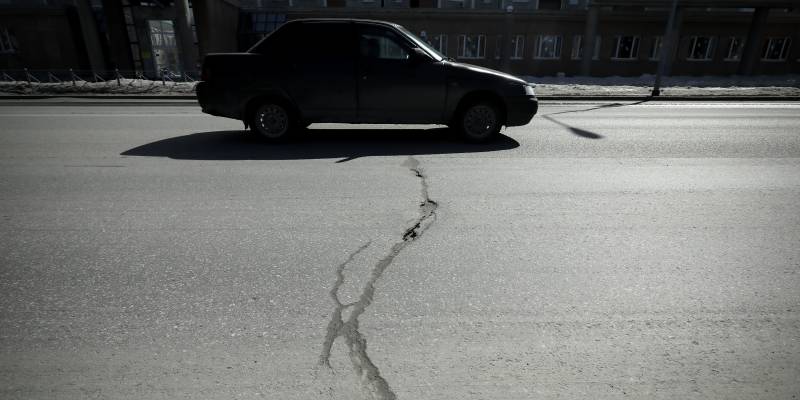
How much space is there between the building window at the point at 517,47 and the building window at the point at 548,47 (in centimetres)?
110

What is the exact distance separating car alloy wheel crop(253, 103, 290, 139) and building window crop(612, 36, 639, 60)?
30.2 m

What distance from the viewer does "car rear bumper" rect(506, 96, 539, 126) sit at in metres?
7.01

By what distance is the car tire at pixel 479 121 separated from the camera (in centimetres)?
703

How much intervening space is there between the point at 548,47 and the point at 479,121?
26589mm

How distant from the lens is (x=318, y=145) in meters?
6.93

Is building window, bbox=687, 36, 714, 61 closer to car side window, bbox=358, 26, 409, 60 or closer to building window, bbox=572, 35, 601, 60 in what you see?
A: building window, bbox=572, 35, 601, 60

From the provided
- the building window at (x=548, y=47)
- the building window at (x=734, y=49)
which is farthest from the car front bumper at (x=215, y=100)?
the building window at (x=734, y=49)

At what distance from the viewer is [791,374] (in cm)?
206

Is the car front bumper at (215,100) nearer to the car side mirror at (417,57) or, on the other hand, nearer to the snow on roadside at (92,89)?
the car side mirror at (417,57)

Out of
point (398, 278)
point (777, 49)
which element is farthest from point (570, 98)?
point (777, 49)

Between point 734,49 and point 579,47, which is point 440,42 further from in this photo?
point 734,49

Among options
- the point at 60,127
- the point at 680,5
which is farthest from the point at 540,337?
the point at 680,5

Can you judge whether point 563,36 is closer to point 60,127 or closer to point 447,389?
point 60,127

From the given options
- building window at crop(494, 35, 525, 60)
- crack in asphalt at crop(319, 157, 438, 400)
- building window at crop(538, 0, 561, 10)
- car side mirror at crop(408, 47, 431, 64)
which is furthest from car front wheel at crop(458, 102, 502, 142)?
building window at crop(538, 0, 561, 10)
